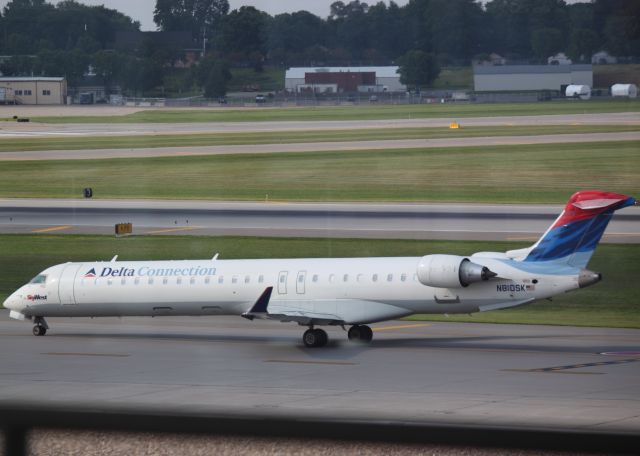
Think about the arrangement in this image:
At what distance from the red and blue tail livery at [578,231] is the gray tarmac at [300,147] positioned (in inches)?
1776

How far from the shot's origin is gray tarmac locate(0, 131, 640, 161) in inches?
2751

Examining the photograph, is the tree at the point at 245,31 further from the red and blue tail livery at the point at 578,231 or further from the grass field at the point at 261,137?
the grass field at the point at 261,137

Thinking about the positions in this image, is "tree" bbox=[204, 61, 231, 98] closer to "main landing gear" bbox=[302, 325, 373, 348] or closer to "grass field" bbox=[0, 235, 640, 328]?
"grass field" bbox=[0, 235, 640, 328]

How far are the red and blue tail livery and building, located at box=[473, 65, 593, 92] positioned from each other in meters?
7.45

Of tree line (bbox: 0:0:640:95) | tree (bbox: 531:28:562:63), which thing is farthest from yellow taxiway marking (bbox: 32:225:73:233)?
tree (bbox: 531:28:562:63)

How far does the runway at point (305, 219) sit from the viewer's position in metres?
43.2

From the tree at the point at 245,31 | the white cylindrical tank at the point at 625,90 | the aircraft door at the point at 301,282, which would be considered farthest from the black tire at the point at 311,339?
the white cylindrical tank at the point at 625,90

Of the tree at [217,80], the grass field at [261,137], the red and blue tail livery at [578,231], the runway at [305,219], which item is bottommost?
the runway at [305,219]

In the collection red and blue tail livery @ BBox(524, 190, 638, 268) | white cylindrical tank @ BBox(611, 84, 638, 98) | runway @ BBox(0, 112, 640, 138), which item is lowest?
red and blue tail livery @ BBox(524, 190, 638, 268)

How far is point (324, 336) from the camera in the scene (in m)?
24.8

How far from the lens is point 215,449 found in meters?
3.86

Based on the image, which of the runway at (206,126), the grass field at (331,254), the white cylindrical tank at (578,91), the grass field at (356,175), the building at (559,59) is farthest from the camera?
the runway at (206,126)

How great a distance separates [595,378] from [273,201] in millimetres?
40899

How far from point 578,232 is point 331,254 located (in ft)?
52.5
